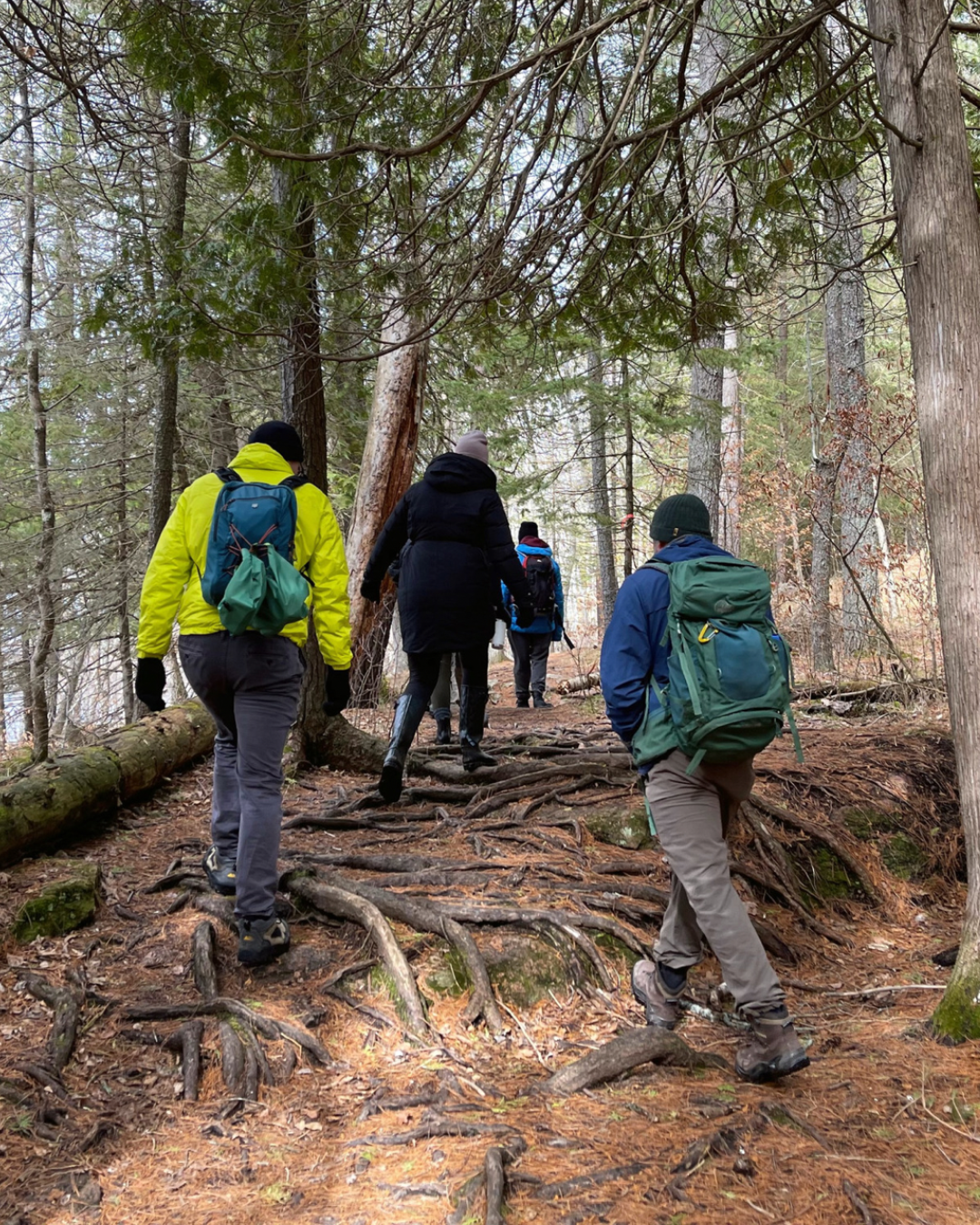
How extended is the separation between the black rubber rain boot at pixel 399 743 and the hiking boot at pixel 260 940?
192 cm

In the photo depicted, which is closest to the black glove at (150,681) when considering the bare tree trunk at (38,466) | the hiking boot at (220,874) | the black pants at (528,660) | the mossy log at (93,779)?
the hiking boot at (220,874)

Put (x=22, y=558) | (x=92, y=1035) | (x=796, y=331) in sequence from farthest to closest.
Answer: (x=796, y=331) → (x=22, y=558) → (x=92, y=1035)

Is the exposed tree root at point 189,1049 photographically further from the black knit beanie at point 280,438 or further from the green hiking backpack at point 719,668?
the black knit beanie at point 280,438

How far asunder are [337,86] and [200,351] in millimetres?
1796

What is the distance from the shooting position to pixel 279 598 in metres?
3.73

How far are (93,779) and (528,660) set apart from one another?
6.46 m

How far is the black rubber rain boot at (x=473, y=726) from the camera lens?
6406 millimetres

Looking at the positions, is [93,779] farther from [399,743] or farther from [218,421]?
[218,421]

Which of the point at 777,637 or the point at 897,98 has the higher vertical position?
the point at 897,98

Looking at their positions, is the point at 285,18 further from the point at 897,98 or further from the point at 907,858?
the point at 907,858

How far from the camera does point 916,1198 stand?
2.43 meters

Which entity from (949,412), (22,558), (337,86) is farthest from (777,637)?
(22,558)

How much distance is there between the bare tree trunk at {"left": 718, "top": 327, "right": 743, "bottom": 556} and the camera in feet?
44.2

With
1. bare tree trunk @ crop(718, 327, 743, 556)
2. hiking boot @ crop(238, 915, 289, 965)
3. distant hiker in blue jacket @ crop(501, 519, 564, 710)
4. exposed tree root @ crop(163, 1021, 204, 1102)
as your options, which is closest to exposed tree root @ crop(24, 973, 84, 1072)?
exposed tree root @ crop(163, 1021, 204, 1102)
